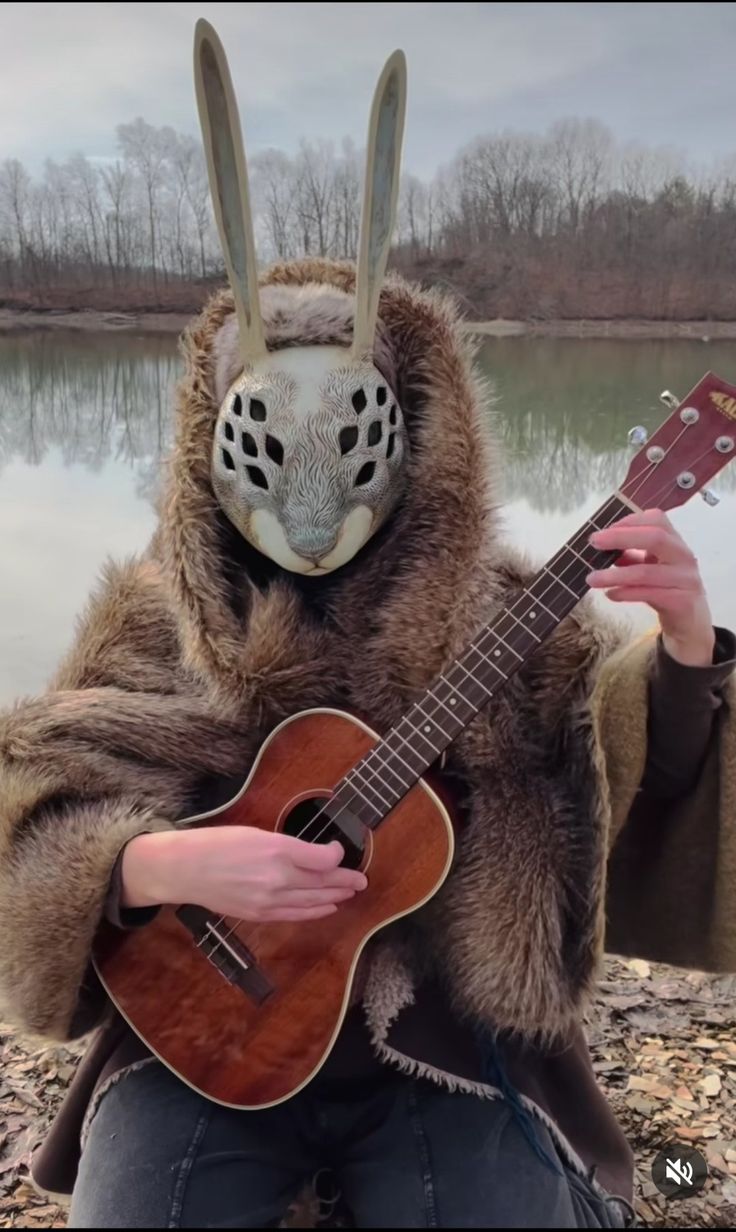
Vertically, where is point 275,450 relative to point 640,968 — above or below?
above

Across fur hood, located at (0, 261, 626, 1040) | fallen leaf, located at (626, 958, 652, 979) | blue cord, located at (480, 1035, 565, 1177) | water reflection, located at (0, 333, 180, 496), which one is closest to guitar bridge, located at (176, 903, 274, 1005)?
fur hood, located at (0, 261, 626, 1040)

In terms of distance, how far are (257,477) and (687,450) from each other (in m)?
0.48

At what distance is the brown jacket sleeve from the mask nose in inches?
15.3

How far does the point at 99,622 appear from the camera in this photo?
127 cm

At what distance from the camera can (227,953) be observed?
1.08m

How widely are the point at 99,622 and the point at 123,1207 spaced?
2.27 feet

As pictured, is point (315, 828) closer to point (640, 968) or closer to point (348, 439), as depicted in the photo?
point (348, 439)

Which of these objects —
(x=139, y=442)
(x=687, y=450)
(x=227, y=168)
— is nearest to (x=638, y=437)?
(x=687, y=450)

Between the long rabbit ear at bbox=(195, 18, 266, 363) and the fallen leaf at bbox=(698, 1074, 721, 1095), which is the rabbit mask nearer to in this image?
the long rabbit ear at bbox=(195, 18, 266, 363)

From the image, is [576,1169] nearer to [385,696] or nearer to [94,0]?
[385,696]

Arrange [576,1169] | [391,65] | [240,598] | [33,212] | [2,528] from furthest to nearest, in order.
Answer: [2,528] → [33,212] → [240,598] → [576,1169] → [391,65]

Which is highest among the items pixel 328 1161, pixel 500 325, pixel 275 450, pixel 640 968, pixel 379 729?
pixel 500 325

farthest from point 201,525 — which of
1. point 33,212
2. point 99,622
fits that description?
point 33,212

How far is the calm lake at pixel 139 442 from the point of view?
1.91 metres
